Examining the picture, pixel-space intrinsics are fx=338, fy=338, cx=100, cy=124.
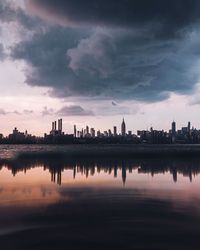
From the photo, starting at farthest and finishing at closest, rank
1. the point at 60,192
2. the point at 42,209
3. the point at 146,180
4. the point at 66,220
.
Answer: the point at 146,180 < the point at 60,192 < the point at 42,209 < the point at 66,220

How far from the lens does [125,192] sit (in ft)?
109

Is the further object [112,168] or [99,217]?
[112,168]

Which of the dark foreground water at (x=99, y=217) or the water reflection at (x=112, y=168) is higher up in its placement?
the water reflection at (x=112, y=168)

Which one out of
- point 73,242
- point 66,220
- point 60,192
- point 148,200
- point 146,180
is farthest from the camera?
point 146,180

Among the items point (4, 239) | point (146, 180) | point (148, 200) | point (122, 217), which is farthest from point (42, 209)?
point (146, 180)

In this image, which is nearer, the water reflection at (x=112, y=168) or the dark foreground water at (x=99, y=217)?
the dark foreground water at (x=99, y=217)

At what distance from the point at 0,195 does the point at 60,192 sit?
563cm

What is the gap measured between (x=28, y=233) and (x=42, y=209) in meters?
6.22

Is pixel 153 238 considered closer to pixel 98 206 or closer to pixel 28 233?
pixel 28 233

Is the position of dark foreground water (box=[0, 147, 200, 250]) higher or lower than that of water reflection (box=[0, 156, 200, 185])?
lower

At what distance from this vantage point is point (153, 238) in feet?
56.6

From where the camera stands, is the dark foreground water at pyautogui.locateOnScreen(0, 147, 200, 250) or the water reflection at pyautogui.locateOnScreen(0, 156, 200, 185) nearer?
the dark foreground water at pyautogui.locateOnScreen(0, 147, 200, 250)

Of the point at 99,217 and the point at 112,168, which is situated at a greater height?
the point at 112,168

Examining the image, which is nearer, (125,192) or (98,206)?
(98,206)
